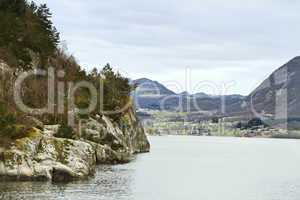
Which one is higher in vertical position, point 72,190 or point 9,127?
point 9,127

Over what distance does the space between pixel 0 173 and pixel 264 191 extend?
22241mm

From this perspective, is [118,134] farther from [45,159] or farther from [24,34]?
[45,159]

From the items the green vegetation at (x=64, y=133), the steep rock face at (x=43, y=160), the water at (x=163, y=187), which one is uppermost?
the green vegetation at (x=64, y=133)

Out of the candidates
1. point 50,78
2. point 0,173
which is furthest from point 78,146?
point 50,78

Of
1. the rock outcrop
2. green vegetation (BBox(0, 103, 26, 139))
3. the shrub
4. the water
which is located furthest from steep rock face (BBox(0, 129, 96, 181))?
the shrub

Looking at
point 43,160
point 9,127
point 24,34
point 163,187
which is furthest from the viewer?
point 24,34

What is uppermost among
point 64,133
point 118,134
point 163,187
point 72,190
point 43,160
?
point 64,133

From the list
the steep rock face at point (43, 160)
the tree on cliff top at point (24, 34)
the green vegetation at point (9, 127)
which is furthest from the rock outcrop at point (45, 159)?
the tree on cliff top at point (24, 34)

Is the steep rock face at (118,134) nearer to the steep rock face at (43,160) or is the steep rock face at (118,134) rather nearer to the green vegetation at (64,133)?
the green vegetation at (64,133)

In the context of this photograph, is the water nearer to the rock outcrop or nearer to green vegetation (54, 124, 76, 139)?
the rock outcrop

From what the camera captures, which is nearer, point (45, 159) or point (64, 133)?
point (45, 159)

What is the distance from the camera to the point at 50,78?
81.5 m

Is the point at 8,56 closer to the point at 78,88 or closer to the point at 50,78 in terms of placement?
the point at 50,78

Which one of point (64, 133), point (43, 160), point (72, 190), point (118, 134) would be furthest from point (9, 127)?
point (118, 134)
